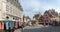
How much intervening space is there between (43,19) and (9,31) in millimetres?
93469

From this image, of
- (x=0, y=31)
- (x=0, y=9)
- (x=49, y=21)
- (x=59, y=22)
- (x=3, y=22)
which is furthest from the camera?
(x=49, y=21)

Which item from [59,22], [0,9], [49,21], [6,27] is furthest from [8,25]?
[49,21]

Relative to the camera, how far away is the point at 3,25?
12188mm

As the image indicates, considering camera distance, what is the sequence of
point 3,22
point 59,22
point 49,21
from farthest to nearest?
1. point 49,21
2. point 59,22
3. point 3,22

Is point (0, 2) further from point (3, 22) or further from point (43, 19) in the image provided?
point (43, 19)

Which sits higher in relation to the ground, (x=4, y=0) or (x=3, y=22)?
(x=4, y=0)

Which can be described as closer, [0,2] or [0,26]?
A: [0,26]

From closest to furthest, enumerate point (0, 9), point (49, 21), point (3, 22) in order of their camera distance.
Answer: point (3, 22) < point (0, 9) < point (49, 21)

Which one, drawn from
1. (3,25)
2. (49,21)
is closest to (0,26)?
(3,25)

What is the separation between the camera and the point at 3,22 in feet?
39.9

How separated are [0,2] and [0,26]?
22113 millimetres

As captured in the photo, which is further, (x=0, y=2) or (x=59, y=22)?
(x=59, y=22)

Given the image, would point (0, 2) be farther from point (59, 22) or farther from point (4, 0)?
point (59, 22)

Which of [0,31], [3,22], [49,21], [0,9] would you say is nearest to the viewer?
[3,22]
